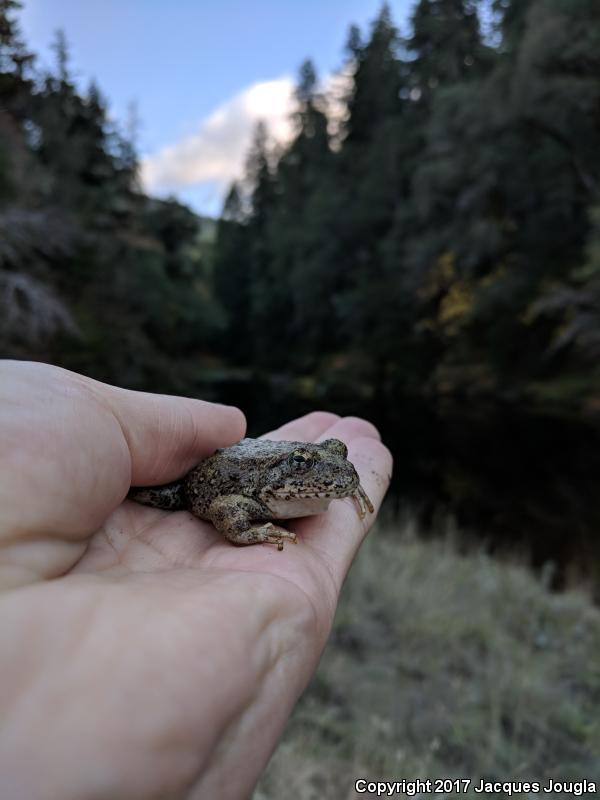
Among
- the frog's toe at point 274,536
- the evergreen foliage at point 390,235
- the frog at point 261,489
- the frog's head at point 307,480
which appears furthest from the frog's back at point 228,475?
the evergreen foliage at point 390,235

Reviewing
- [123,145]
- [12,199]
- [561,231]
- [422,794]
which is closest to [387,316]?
[561,231]

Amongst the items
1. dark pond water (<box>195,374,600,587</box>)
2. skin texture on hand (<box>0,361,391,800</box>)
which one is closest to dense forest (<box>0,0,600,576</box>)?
dark pond water (<box>195,374,600,587</box>)

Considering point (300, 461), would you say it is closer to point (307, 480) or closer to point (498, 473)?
point (307, 480)

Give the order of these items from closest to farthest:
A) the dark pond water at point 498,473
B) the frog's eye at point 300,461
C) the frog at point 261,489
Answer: the frog at point 261,489 < the frog's eye at point 300,461 < the dark pond water at point 498,473

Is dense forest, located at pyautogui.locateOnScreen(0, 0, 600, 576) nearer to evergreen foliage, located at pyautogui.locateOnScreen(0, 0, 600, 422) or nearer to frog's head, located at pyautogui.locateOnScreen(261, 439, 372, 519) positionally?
evergreen foliage, located at pyautogui.locateOnScreen(0, 0, 600, 422)

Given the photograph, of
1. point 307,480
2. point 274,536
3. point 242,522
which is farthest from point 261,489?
point 274,536

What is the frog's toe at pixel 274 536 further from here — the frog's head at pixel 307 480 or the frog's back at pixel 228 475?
the frog's back at pixel 228 475
